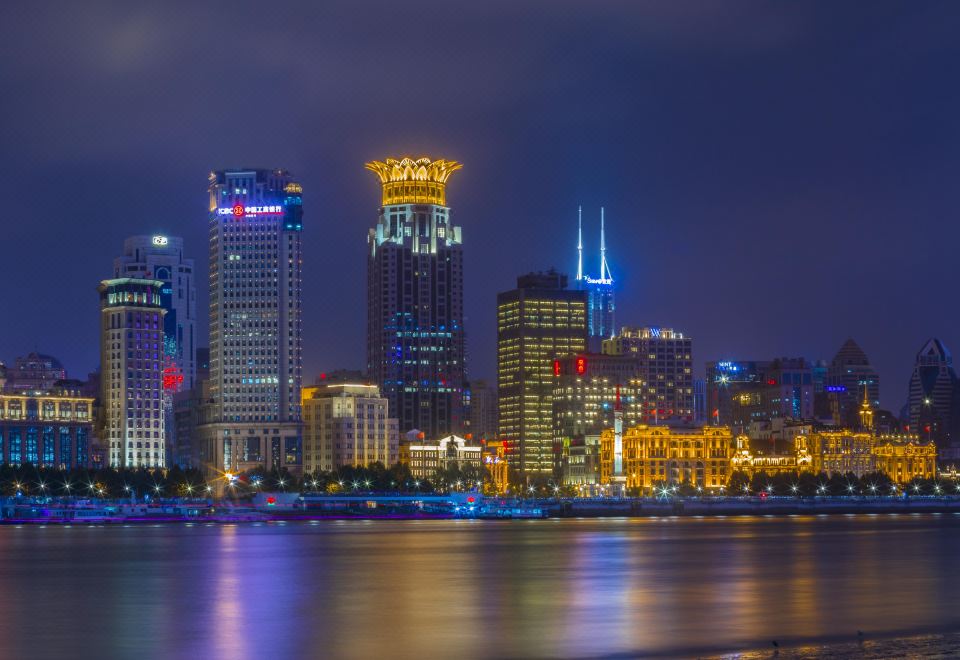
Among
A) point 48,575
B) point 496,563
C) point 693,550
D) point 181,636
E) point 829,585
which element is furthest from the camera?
point 693,550

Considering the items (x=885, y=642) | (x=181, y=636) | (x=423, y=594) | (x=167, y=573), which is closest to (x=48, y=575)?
(x=167, y=573)

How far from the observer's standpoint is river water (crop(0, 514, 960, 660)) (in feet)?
213

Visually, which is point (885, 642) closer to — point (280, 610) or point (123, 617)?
point (280, 610)

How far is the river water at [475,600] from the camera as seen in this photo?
64938 millimetres

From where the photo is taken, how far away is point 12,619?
7719cm

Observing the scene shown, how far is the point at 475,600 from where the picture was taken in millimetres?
85750

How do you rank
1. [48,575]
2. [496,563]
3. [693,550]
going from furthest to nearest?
[693,550] < [496,563] < [48,575]

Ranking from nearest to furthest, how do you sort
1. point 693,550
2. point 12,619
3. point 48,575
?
point 12,619 < point 48,575 < point 693,550

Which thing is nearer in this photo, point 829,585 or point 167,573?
point 829,585

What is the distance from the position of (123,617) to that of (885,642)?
1439 inches

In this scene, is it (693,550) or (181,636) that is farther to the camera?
(693,550)

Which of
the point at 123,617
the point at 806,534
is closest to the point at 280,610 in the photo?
the point at 123,617

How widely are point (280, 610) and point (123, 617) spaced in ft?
24.9

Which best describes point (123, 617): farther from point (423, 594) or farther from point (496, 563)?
point (496, 563)
